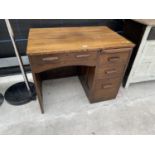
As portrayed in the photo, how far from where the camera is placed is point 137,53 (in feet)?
4.82

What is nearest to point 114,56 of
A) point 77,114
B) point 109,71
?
point 109,71

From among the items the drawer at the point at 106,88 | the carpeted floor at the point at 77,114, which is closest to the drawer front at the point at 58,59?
the drawer at the point at 106,88

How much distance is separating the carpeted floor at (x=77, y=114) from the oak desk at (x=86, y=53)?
0.49 feet

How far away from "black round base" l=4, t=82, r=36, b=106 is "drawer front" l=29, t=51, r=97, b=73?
593 mm

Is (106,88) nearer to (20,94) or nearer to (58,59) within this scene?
(58,59)

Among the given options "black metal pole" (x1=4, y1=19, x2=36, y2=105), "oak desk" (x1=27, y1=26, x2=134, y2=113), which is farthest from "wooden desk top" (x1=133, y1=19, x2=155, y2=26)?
→ "black metal pole" (x1=4, y1=19, x2=36, y2=105)

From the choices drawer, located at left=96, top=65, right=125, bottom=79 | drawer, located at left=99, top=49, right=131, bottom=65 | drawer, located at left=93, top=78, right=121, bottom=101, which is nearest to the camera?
drawer, located at left=99, top=49, right=131, bottom=65

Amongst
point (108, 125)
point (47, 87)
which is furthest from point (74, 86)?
point (108, 125)

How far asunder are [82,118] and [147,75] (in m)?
1.03

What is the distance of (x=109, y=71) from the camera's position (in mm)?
1320

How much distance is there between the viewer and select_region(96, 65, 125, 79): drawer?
4.20ft

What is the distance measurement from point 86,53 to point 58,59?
237 mm

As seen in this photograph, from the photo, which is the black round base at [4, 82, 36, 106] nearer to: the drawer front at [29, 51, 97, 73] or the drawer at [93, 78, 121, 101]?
the drawer front at [29, 51, 97, 73]

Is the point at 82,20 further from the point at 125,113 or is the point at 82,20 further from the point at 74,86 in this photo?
the point at 125,113
